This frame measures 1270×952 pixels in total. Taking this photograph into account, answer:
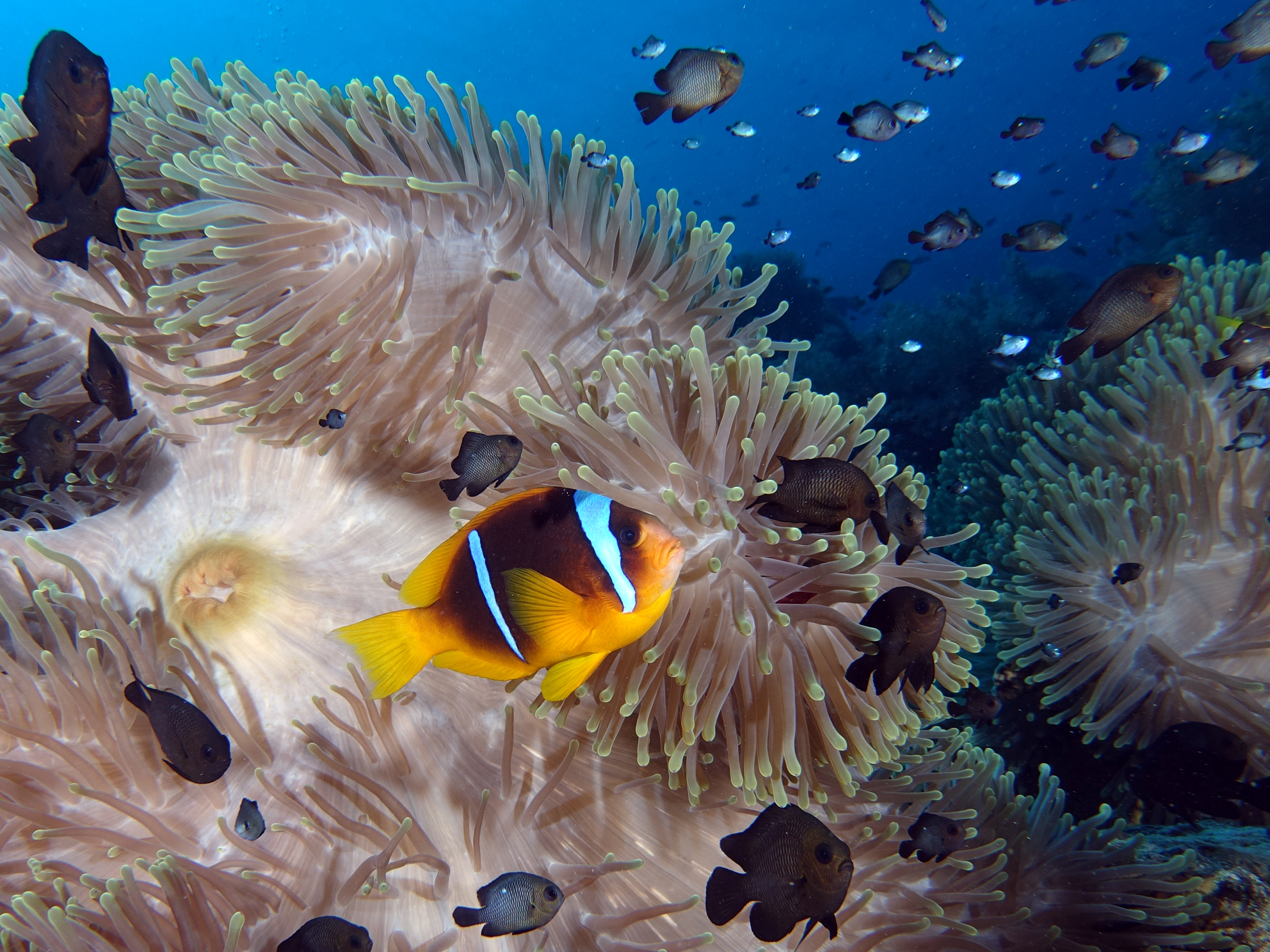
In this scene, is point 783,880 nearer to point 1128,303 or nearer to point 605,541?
point 605,541

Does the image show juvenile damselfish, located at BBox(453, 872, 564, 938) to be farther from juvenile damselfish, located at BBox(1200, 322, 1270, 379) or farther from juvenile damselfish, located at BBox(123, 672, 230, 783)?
juvenile damselfish, located at BBox(1200, 322, 1270, 379)

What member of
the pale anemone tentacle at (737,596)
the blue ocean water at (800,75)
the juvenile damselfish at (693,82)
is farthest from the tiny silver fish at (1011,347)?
the blue ocean water at (800,75)

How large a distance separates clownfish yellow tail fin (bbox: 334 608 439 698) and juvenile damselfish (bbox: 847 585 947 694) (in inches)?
35.4

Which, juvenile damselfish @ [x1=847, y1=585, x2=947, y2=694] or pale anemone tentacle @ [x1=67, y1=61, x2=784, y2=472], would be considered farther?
pale anemone tentacle @ [x1=67, y1=61, x2=784, y2=472]

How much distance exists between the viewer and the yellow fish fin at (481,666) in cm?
113

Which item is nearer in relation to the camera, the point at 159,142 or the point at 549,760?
the point at 549,760

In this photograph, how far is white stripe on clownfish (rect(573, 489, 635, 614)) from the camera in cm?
97

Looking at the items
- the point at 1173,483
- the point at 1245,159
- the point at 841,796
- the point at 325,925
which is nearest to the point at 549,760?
the point at 325,925

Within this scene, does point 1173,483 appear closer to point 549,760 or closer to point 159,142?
point 549,760

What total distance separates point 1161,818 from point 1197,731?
0.64 m

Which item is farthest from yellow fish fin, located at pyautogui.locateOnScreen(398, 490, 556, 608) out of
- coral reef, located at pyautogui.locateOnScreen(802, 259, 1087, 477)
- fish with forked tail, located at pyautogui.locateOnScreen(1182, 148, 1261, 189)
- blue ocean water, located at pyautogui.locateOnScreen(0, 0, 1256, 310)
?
blue ocean water, located at pyautogui.locateOnScreen(0, 0, 1256, 310)

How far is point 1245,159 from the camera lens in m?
5.04

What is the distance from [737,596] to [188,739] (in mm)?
1255

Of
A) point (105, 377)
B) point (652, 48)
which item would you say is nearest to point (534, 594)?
point (105, 377)
